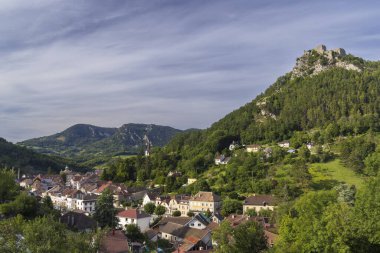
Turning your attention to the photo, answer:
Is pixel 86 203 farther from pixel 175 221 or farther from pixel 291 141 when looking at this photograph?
pixel 291 141

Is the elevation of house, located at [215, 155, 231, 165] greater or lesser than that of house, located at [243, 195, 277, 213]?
greater

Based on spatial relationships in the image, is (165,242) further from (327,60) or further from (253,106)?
(327,60)

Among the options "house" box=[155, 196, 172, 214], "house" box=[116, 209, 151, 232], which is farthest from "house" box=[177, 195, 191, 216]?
"house" box=[116, 209, 151, 232]

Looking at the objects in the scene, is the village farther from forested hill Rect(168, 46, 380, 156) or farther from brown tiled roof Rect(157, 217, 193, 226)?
forested hill Rect(168, 46, 380, 156)

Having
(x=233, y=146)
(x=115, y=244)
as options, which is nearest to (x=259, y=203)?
(x=115, y=244)

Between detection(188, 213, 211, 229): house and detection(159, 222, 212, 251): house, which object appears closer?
detection(159, 222, 212, 251): house

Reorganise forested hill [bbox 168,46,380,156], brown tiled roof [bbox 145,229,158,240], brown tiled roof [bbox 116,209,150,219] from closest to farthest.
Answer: brown tiled roof [bbox 145,229,158,240], brown tiled roof [bbox 116,209,150,219], forested hill [bbox 168,46,380,156]

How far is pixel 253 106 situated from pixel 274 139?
33.7m

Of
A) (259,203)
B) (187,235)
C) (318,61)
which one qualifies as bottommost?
(187,235)

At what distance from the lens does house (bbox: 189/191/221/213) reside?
248 feet

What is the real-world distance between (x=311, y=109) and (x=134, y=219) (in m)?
86.7

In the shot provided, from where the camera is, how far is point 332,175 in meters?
81.9

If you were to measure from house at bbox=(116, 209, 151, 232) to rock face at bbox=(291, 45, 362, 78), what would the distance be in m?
123

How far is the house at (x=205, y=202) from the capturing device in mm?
75625
